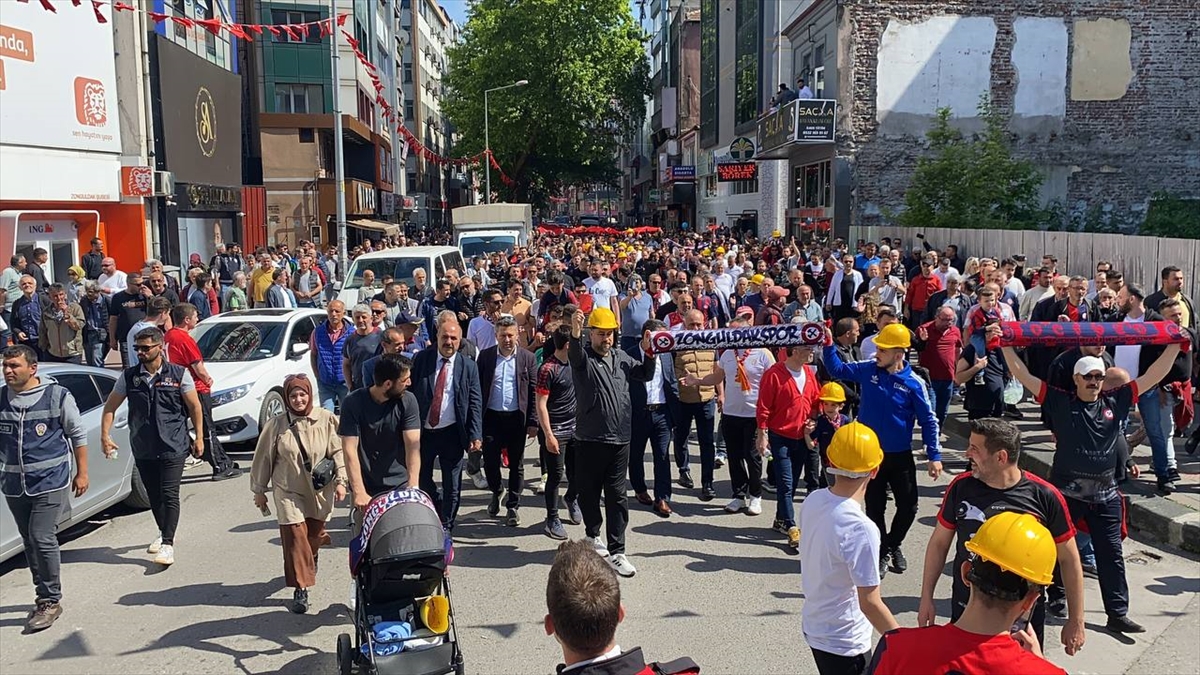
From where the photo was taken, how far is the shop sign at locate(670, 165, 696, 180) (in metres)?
57.6

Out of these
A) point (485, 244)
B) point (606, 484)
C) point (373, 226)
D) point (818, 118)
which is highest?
point (818, 118)

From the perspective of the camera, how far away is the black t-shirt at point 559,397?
7787 millimetres

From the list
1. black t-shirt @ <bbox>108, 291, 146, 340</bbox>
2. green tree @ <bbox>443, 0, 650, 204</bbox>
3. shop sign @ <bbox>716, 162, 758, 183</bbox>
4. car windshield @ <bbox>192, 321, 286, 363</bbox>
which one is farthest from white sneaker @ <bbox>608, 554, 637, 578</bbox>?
green tree @ <bbox>443, 0, 650, 204</bbox>

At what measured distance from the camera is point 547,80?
55.0m

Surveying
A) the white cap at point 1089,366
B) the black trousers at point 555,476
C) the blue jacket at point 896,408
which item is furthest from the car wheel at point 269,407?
the white cap at point 1089,366

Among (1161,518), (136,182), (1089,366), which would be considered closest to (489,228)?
(136,182)

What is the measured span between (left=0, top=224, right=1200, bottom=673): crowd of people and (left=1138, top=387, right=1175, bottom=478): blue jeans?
2 centimetres

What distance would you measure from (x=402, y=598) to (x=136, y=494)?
4678mm

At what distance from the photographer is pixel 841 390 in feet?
23.5

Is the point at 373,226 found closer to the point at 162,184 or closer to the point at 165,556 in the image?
the point at 162,184

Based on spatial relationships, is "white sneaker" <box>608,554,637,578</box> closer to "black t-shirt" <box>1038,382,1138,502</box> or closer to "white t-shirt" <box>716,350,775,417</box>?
"white t-shirt" <box>716,350,775,417</box>

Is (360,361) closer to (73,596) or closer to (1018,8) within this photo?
(73,596)

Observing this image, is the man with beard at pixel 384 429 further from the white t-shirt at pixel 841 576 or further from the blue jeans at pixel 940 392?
the blue jeans at pixel 940 392

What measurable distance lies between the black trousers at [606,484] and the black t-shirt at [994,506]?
2699 millimetres
